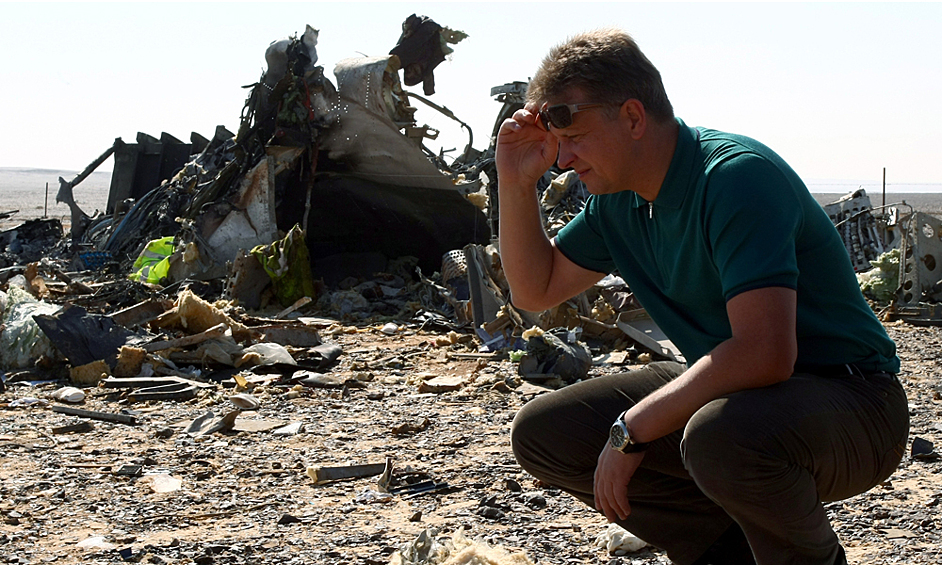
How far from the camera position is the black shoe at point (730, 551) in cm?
262

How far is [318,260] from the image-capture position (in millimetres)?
14000

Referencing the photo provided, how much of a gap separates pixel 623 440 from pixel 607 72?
0.93 metres

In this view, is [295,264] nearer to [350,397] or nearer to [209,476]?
[350,397]

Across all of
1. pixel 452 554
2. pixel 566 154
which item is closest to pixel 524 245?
pixel 566 154

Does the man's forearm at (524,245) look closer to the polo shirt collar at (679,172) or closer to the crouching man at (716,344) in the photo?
the crouching man at (716,344)

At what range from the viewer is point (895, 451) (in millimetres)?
2350

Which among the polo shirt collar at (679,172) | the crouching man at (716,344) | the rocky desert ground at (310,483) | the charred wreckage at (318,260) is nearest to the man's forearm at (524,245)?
the crouching man at (716,344)

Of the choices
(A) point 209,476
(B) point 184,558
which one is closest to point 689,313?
(B) point 184,558

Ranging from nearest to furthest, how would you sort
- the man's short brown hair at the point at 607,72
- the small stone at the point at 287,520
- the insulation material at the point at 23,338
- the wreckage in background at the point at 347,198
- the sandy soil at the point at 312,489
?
the man's short brown hair at the point at 607,72 < the sandy soil at the point at 312,489 < the small stone at the point at 287,520 < the insulation material at the point at 23,338 < the wreckage in background at the point at 347,198

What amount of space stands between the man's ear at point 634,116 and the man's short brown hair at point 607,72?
0.02m

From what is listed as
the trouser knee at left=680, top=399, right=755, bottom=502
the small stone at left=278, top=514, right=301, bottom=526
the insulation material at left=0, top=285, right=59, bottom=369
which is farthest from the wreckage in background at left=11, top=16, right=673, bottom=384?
the trouser knee at left=680, top=399, right=755, bottom=502

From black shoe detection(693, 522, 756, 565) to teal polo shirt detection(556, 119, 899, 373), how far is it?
22.9 inches

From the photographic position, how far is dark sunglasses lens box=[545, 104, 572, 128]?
227 cm

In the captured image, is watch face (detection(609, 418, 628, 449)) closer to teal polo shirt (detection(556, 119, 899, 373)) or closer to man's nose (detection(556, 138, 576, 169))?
teal polo shirt (detection(556, 119, 899, 373))
